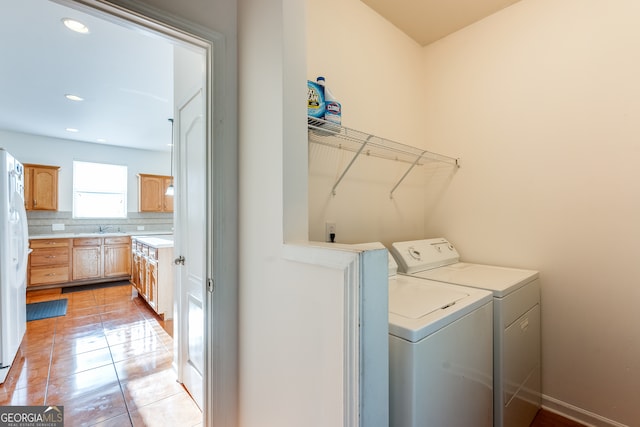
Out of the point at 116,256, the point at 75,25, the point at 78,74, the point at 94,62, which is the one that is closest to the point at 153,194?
the point at 116,256

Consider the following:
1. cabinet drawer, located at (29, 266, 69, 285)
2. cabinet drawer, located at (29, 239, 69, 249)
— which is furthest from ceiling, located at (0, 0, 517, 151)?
cabinet drawer, located at (29, 266, 69, 285)

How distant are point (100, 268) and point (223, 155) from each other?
516cm

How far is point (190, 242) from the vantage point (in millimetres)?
1885

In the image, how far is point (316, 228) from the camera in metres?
1.63

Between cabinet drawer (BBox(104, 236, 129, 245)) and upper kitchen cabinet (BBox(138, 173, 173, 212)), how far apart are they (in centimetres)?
73

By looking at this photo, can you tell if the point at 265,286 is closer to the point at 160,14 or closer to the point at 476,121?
the point at 160,14

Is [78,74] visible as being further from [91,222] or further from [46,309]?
[91,222]

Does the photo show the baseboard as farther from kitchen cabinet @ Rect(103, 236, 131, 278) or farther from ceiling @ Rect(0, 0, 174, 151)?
kitchen cabinet @ Rect(103, 236, 131, 278)

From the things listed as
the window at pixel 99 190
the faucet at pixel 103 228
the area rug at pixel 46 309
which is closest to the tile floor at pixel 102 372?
the area rug at pixel 46 309

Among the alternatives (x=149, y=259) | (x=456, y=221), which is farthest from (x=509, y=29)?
(x=149, y=259)

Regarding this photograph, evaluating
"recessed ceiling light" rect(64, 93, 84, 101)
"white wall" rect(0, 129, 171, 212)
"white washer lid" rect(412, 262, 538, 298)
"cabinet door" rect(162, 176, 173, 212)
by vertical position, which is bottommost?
"white washer lid" rect(412, 262, 538, 298)

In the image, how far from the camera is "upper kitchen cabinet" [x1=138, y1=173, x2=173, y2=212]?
564 centimetres

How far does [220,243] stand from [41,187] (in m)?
5.42

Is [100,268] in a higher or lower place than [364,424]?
lower
